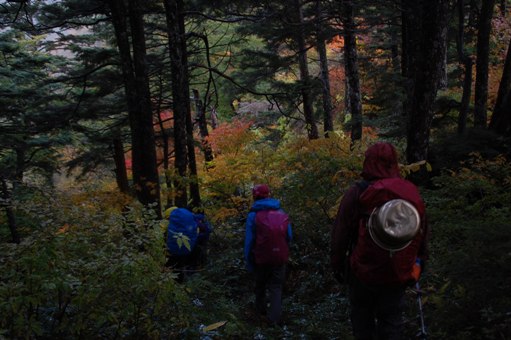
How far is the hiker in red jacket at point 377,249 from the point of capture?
2996 millimetres

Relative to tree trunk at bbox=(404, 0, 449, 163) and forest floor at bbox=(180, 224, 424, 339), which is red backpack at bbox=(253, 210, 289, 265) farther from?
tree trunk at bbox=(404, 0, 449, 163)

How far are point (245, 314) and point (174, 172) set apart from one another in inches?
172

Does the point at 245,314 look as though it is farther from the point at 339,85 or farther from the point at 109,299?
the point at 339,85

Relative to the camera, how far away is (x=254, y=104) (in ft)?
105

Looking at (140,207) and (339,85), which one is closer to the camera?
(140,207)

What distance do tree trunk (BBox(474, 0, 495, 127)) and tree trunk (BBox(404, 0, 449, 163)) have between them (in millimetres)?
4498

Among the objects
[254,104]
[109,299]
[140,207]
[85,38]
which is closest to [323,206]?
[140,207]

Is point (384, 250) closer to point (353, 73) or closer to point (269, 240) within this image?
point (269, 240)

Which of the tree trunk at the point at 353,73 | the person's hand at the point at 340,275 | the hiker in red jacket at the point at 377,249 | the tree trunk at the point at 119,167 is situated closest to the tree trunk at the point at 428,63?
the hiker in red jacket at the point at 377,249

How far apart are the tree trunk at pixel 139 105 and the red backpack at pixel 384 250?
524 cm

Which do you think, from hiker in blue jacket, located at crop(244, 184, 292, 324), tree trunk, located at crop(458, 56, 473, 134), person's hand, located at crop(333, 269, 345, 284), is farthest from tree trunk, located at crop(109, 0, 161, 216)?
tree trunk, located at crop(458, 56, 473, 134)

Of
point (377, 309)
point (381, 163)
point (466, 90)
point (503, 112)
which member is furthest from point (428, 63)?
point (377, 309)

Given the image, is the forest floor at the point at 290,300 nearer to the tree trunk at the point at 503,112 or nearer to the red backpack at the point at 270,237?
the red backpack at the point at 270,237

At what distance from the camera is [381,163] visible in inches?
126
